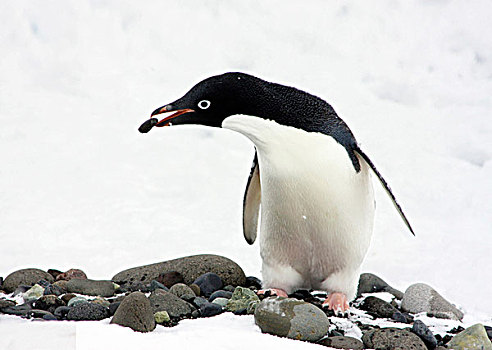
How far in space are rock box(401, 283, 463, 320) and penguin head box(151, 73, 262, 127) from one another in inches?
53.7

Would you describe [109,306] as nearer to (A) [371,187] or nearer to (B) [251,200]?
(B) [251,200]

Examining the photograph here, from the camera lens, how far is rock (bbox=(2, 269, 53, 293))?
3.00 metres

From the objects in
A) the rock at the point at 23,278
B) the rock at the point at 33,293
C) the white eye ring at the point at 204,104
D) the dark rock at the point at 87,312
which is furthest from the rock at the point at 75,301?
the white eye ring at the point at 204,104

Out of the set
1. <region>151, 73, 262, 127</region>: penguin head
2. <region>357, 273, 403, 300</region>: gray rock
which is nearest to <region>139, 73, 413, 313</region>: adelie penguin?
<region>151, 73, 262, 127</region>: penguin head

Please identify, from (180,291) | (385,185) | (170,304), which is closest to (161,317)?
(170,304)

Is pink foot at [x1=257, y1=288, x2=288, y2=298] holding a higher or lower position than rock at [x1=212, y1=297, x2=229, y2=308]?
higher

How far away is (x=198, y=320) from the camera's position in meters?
2.15

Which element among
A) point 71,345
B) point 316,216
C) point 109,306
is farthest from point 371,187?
point 71,345

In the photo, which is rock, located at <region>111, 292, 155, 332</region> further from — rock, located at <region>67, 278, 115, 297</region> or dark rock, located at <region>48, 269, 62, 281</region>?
dark rock, located at <region>48, 269, 62, 281</region>

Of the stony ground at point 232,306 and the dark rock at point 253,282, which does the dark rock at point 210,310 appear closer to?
the stony ground at point 232,306

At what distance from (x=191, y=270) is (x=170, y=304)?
824 mm

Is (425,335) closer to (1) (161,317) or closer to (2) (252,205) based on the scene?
(1) (161,317)

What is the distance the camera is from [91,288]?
2758mm

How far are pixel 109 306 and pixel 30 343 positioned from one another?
23.4 inches
